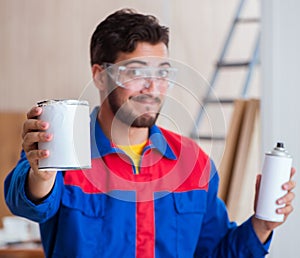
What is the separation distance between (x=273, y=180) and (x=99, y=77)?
1.55ft

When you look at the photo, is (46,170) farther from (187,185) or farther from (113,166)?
(187,185)

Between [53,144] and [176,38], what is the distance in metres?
3.64

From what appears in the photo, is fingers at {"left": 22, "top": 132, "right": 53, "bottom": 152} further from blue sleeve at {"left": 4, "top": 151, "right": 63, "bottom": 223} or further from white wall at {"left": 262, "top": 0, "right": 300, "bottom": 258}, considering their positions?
white wall at {"left": 262, "top": 0, "right": 300, "bottom": 258}

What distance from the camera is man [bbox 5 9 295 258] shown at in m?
1.61

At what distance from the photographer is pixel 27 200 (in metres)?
1.58

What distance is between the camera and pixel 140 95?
62.9 inches

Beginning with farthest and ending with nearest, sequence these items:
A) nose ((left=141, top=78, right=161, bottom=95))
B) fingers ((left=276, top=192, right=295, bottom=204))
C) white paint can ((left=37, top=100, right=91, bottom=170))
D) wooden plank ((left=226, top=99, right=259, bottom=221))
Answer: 1. wooden plank ((left=226, top=99, right=259, bottom=221))
2. fingers ((left=276, top=192, right=295, bottom=204))
3. nose ((left=141, top=78, right=161, bottom=95))
4. white paint can ((left=37, top=100, right=91, bottom=170))

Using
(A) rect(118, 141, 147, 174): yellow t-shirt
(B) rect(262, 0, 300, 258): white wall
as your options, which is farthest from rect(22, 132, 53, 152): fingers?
(B) rect(262, 0, 300, 258): white wall

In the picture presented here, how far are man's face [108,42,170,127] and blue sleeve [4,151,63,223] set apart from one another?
23cm

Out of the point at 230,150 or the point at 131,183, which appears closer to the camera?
the point at 131,183

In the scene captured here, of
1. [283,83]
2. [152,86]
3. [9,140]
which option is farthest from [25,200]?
[9,140]

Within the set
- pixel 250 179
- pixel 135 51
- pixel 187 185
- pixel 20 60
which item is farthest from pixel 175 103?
pixel 20 60

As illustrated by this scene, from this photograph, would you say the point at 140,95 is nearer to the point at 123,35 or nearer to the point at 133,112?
the point at 133,112

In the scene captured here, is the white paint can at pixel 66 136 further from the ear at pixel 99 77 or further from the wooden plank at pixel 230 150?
the wooden plank at pixel 230 150
